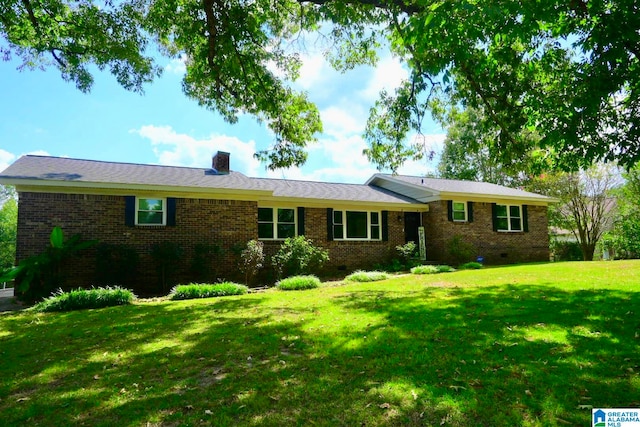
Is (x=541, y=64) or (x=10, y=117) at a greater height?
(x=10, y=117)

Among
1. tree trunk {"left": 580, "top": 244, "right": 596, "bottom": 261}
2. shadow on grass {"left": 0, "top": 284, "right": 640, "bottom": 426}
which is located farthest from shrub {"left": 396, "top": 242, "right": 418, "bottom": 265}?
tree trunk {"left": 580, "top": 244, "right": 596, "bottom": 261}

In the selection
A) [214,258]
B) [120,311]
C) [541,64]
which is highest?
[541,64]

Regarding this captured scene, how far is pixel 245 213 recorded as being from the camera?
536 inches

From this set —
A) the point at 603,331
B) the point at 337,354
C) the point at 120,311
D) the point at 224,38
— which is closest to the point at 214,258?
the point at 120,311

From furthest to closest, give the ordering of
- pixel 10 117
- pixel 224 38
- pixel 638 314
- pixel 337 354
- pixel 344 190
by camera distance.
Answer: pixel 10 117
pixel 344 190
pixel 224 38
pixel 638 314
pixel 337 354

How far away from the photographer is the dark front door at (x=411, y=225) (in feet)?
59.9

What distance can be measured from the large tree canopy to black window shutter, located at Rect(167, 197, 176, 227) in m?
3.48

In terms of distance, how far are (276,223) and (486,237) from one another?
34.8 ft

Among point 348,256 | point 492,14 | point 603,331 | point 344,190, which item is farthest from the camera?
point 344,190

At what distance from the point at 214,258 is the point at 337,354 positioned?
940 centimetres

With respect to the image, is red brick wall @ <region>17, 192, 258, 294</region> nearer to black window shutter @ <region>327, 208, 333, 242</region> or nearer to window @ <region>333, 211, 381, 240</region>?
black window shutter @ <region>327, 208, 333, 242</region>

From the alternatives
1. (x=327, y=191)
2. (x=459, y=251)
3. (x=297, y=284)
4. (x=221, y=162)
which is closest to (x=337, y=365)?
(x=297, y=284)

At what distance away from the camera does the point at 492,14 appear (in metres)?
4.14

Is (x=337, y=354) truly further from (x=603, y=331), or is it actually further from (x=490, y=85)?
(x=490, y=85)
